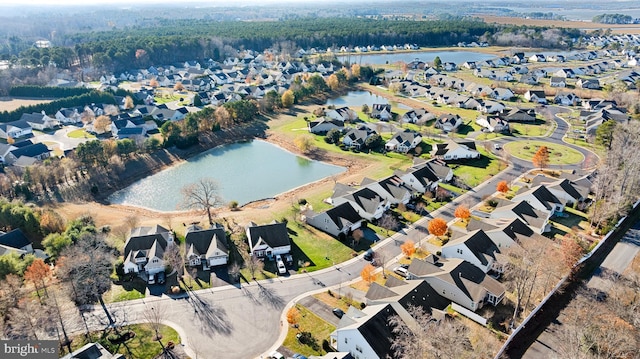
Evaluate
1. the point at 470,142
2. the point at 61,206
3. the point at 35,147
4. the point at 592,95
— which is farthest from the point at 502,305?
the point at 592,95

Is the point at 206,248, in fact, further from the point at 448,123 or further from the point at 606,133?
the point at 606,133

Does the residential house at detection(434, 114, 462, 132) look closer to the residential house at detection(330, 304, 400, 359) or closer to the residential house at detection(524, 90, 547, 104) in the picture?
the residential house at detection(524, 90, 547, 104)

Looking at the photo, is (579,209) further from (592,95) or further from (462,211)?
(592,95)

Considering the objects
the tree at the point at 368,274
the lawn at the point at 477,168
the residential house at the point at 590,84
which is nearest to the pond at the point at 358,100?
the lawn at the point at 477,168

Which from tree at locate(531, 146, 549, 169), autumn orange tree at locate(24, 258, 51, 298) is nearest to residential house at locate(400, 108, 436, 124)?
tree at locate(531, 146, 549, 169)

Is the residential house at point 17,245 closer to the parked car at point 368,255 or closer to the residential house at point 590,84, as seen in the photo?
the parked car at point 368,255

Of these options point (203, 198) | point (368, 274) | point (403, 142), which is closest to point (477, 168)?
point (403, 142)
